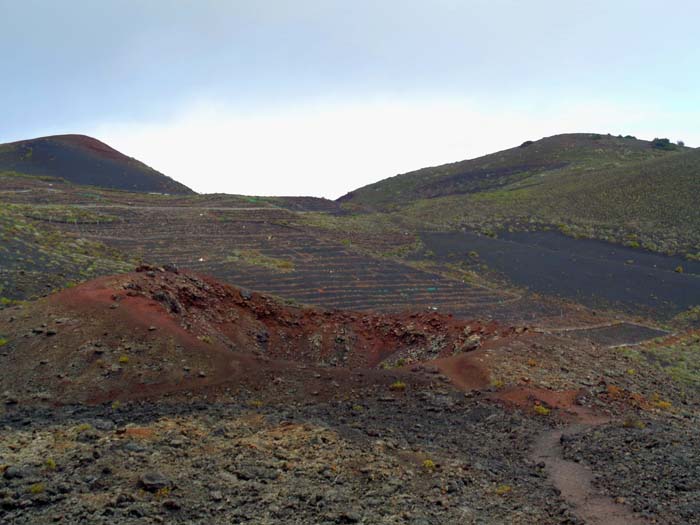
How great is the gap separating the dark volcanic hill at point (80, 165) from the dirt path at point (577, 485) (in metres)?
49.7

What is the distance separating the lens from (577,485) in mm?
9102

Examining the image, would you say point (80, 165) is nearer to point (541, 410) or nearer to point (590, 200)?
point (590, 200)

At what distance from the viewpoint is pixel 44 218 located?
3456cm

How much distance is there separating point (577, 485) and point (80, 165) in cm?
5659

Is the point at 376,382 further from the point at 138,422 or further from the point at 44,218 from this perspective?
the point at 44,218

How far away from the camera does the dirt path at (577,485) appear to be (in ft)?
25.9

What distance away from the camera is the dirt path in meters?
7.88

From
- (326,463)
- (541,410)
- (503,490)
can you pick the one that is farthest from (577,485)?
(541,410)

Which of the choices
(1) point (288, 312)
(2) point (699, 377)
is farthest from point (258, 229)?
(2) point (699, 377)

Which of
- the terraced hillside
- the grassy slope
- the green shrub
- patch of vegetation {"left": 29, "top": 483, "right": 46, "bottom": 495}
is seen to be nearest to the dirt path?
patch of vegetation {"left": 29, "top": 483, "right": 46, "bottom": 495}

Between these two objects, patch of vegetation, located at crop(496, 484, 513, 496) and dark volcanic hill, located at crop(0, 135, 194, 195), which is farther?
dark volcanic hill, located at crop(0, 135, 194, 195)

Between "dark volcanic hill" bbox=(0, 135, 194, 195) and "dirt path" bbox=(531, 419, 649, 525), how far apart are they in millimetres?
49721

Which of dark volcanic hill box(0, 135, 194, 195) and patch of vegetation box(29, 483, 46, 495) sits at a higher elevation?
dark volcanic hill box(0, 135, 194, 195)

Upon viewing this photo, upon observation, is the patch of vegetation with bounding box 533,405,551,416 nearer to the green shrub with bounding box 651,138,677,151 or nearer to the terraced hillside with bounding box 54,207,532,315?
the terraced hillside with bounding box 54,207,532,315
